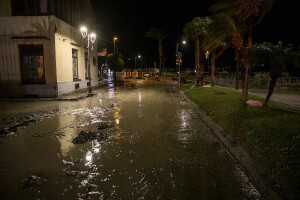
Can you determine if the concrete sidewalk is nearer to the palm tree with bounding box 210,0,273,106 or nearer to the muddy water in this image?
the palm tree with bounding box 210,0,273,106

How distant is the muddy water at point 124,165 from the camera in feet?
12.1

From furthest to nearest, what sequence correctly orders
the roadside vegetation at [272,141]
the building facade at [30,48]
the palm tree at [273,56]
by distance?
the building facade at [30,48] < the palm tree at [273,56] < the roadside vegetation at [272,141]

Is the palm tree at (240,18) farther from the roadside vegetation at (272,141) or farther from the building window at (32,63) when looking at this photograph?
the building window at (32,63)

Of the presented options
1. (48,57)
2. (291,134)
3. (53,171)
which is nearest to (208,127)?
(291,134)

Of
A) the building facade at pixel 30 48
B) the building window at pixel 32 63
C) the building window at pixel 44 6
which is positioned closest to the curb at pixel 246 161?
the building facade at pixel 30 48

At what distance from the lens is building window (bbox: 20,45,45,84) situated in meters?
16.9

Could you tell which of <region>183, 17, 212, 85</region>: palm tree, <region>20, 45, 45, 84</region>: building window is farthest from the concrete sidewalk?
<region>20, 45, 45, 84</region>: building window

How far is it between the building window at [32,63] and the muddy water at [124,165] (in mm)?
10843

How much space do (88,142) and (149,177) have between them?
2819 mm

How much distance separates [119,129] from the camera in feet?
25.3

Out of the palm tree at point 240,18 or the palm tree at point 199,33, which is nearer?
the palm tree at point 240,18

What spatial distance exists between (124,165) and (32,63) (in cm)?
1585

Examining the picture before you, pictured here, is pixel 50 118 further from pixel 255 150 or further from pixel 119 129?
pixel 255 150

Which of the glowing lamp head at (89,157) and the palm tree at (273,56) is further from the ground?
the palm tree at (273,56)
